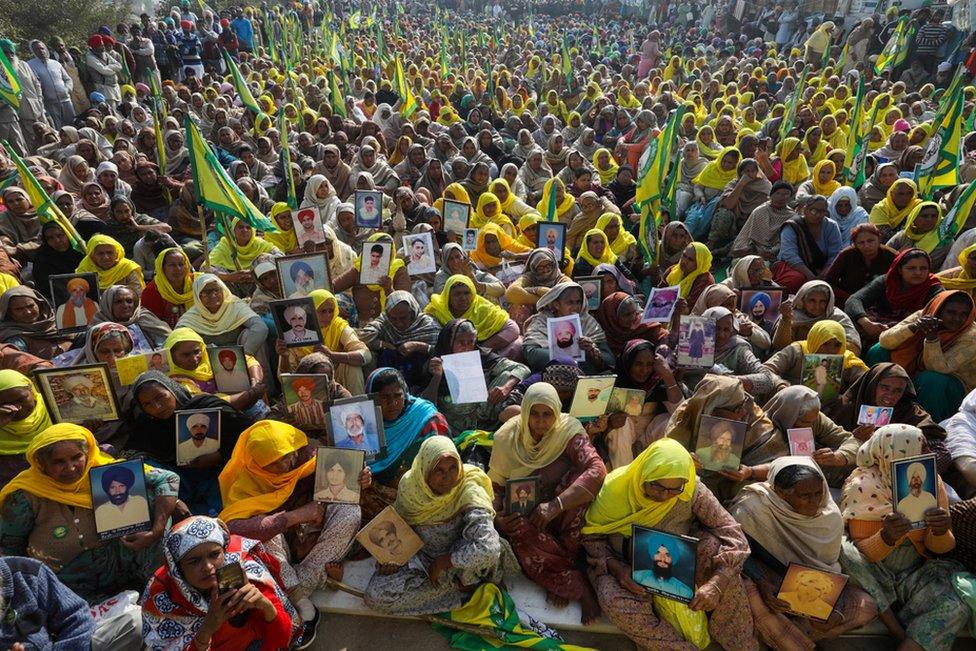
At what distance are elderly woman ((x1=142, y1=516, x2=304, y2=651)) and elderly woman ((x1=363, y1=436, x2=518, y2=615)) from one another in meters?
0.67

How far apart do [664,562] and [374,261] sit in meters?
3.67

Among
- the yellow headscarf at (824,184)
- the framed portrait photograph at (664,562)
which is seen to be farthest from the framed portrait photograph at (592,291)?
the yellow headscarf at (824,184)

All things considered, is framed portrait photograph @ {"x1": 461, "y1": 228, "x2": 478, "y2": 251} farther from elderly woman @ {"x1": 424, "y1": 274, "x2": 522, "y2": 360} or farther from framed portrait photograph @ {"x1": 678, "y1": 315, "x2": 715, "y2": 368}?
framed portrait photograph @ {"x1": 678, "y1": 315, "x2": 715, "y2": 368}

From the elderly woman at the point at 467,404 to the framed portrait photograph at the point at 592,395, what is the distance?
2.58 feet

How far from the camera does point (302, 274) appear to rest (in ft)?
16.7

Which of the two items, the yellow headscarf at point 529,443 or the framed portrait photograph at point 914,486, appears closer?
the framed portrait photograph at point 914,486

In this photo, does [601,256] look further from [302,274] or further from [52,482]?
[52,482]

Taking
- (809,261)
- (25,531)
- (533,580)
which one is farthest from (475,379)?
(809,261)

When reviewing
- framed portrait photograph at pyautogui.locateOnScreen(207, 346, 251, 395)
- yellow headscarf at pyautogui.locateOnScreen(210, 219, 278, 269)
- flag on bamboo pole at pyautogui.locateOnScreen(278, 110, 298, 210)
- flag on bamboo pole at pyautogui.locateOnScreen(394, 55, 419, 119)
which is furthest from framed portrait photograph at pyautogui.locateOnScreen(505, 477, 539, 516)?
flag on bamboo pole at pyautogui.locateOnScreen(394, 55, 419, 119)

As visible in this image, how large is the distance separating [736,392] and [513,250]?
163 inches

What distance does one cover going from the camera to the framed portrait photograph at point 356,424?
3.37 m

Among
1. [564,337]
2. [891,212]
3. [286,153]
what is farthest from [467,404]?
[891,212]

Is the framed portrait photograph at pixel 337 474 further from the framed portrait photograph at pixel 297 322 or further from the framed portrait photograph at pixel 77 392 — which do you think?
the framed portrait photograph at pixel 77 392

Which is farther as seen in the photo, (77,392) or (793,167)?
(793,167)
